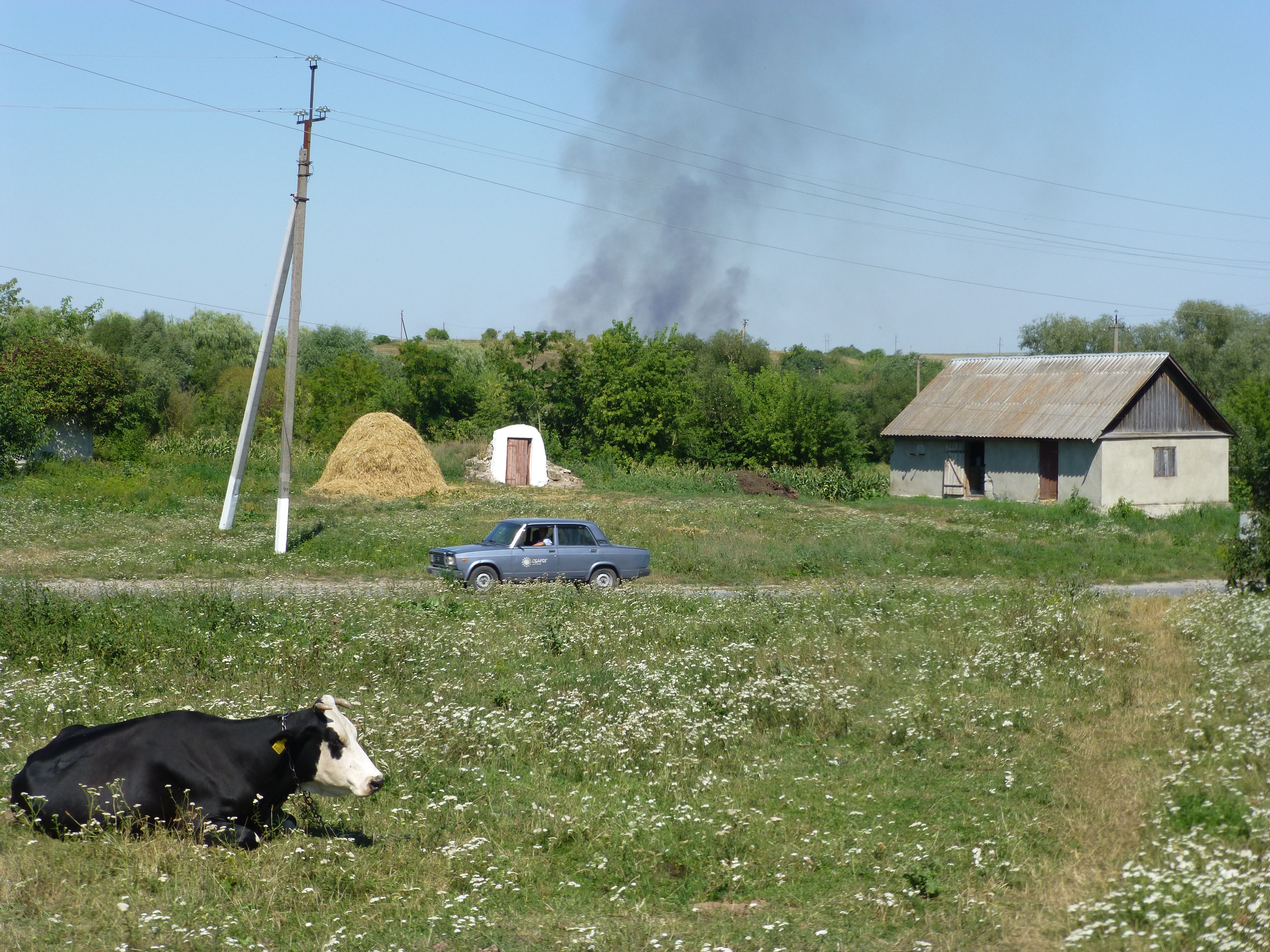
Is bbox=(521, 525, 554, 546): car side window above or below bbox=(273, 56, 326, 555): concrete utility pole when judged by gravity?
below

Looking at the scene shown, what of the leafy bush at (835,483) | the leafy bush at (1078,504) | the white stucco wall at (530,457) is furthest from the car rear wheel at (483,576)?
the leafy bush at (1078,504)

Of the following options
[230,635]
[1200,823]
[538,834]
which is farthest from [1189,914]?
[230,635]

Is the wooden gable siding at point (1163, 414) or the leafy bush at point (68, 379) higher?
the leafy bush at point (68, 379)

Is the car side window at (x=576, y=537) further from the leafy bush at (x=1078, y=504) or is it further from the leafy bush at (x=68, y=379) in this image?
the leafy bush at (x=68, y=379)

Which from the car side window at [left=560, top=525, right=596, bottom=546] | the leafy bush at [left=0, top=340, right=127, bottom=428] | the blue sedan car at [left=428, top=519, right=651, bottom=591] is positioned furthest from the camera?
the leafy bush at [left=0, top=340, right=127, bottom=428]

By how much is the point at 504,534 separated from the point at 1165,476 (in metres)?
31.1

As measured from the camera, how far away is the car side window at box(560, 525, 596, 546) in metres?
22.4

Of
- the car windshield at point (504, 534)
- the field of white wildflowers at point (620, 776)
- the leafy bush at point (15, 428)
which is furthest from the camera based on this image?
the leafy bush at point (15, 428)

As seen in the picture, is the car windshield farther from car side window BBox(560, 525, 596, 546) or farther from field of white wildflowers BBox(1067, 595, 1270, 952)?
field of white wildflowers BBox(1067, 595, 1270, 952)

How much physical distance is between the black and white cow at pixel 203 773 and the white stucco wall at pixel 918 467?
133 feet

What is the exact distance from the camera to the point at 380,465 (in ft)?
130

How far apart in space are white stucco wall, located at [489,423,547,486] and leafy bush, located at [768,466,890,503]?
10914mm

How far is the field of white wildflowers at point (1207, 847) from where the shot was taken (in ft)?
17.9

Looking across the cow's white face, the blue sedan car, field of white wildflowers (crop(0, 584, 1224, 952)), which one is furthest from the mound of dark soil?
the cow's white face
